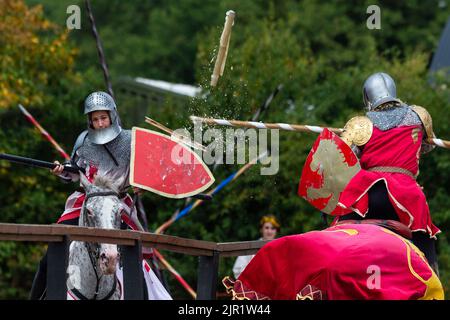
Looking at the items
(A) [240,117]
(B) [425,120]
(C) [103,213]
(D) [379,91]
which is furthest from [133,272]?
(A) [240,117]

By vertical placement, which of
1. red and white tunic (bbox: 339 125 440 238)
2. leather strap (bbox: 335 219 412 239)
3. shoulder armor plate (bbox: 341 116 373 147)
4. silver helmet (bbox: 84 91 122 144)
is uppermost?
silver helmet (bbox: 84 91 122 144)

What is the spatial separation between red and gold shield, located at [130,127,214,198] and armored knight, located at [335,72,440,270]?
→ 3.71 feet

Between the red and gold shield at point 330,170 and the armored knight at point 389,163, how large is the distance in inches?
3.2

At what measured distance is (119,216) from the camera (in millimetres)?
10758

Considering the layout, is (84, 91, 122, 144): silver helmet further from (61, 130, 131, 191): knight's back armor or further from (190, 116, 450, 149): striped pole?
Answer: (190, 116, 450, 149): striped pole

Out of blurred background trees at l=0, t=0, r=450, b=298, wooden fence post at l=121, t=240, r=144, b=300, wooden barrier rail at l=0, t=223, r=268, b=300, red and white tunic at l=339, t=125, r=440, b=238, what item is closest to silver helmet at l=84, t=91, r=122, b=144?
wooden barrier rail at l=0, t=223, r=268, b=300

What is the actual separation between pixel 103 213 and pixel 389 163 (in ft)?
7.20

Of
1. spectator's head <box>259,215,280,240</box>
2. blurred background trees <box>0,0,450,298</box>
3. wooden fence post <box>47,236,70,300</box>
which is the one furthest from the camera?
blurred background trees <box>0,0,450,298</box>

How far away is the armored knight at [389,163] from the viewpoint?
10211mm

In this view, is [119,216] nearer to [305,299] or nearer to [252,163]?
[305,299]

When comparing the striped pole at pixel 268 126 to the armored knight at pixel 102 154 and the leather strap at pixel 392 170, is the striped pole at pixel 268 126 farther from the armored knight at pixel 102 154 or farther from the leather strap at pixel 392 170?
the armored knight at pixel 102 154

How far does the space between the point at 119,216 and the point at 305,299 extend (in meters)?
2.05

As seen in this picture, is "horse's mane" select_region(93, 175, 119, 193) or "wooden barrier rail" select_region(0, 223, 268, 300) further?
"horse's mane" select_region(93, 175, 119, 193)

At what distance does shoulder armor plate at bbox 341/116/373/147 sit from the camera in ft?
34.3
